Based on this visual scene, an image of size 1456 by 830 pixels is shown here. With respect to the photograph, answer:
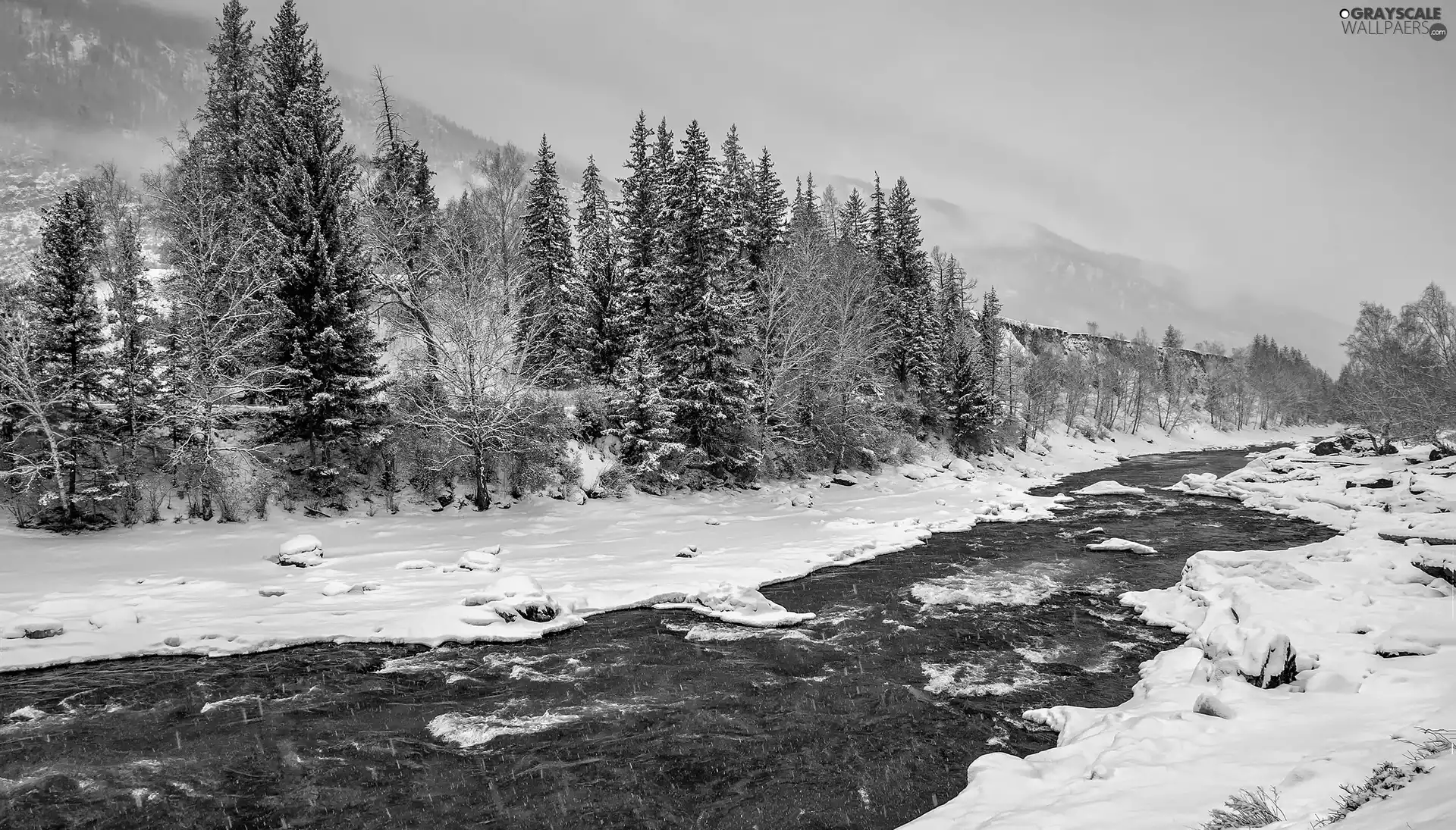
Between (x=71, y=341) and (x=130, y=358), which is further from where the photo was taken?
(x=130, y=358)

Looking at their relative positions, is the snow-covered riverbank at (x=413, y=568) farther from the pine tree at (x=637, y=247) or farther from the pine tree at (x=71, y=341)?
the pine tree at (x=637, y=247)

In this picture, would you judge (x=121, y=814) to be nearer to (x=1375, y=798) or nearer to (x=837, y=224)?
(x=1375, y=798)

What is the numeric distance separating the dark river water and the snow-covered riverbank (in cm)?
76

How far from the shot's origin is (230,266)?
19.2 m

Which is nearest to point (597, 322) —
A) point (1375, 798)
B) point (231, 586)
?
point (231, 586)

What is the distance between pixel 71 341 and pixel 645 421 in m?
17.8

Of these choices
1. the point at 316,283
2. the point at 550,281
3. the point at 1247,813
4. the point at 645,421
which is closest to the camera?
the point at 1247,813

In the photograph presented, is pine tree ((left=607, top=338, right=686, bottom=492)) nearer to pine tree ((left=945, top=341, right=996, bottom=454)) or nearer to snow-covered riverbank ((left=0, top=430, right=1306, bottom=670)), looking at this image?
snow-covered riverbank ((left=0, top=430, right=1306, bottom=670))

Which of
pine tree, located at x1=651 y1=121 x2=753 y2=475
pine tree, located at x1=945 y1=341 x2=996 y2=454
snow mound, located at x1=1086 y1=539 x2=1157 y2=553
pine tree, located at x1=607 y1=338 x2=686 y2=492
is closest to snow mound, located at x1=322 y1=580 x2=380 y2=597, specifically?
pine tree, located at x1=607 y1=338 x2=686 y2=492

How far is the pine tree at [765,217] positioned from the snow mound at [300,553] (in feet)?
100.0

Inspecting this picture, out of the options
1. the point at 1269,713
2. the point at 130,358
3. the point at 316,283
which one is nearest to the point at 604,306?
the point at 316,283

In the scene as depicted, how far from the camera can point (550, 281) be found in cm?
3344

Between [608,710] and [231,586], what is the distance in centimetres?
1028

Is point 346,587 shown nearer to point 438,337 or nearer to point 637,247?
point 438,337
